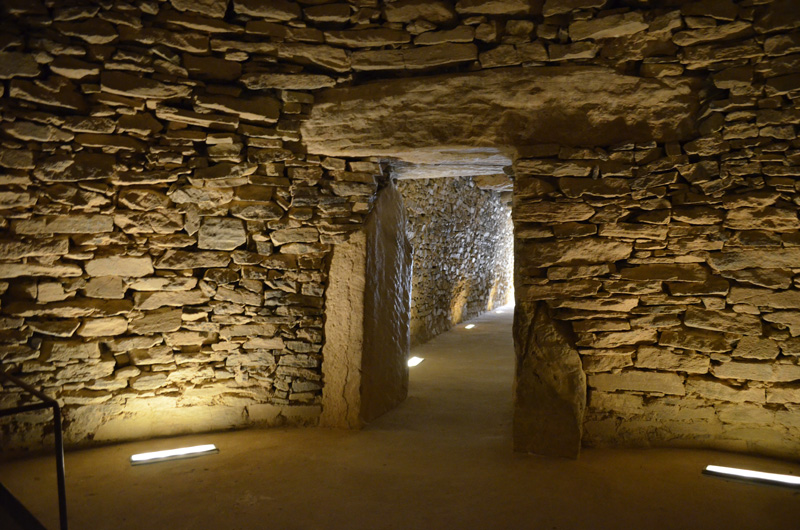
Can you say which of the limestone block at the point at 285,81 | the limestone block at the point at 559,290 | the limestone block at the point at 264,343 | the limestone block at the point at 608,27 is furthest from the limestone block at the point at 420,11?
the limestone block at the point at 264,343

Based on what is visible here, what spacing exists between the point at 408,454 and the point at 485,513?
0.87 m

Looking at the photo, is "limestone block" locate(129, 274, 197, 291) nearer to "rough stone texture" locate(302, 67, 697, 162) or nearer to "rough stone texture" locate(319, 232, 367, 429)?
"rough stone texture" locate(319, 232, 367, 429)

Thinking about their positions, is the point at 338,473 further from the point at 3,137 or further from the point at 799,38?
the point at 799,38

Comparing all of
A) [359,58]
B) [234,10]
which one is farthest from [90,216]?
[359,58]

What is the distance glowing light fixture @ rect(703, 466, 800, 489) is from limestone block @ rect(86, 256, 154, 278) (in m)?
3.78

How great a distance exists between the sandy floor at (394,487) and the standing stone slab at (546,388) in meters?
0.13

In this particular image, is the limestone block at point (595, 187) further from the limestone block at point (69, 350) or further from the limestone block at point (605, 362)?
the limestone block at point (69, 350)

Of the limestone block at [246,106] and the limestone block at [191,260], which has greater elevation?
the limestone block at [246,106]

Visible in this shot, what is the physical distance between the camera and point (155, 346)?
346cm

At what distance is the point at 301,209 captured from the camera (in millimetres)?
3604

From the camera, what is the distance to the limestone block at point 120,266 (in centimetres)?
329

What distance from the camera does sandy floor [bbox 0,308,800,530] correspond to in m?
2.44

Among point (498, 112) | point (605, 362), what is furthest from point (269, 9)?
point (605, 362)

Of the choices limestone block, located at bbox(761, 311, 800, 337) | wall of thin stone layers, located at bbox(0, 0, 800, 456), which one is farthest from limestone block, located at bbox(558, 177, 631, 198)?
limestone block, located at bbox(761, 311, 800, 337)
